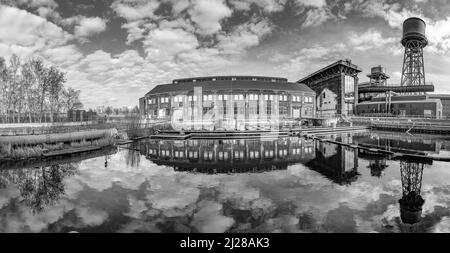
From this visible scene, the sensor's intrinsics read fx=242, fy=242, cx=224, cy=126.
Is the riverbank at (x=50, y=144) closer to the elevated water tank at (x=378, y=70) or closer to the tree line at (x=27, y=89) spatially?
the tree line at (x=27, y=89)

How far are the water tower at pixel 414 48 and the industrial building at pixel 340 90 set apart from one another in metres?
20.4

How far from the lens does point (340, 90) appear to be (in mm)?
82500

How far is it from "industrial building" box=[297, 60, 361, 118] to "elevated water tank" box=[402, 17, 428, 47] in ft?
64.8

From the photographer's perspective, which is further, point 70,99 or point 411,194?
point 70,99

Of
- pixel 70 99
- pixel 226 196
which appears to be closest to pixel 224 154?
pixel 226 196

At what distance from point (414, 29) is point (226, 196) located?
4058 inches

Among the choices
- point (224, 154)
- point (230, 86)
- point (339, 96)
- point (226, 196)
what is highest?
point (230, 86)

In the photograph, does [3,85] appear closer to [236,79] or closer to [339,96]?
[236,79]

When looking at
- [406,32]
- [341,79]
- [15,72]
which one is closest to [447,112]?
[406,32]

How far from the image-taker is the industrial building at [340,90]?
81562 millimetres

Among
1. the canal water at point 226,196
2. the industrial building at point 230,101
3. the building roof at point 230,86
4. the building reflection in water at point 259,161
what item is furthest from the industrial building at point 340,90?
the canal water at point 226,196

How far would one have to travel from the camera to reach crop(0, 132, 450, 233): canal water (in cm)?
746

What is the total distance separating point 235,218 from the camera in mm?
7922
